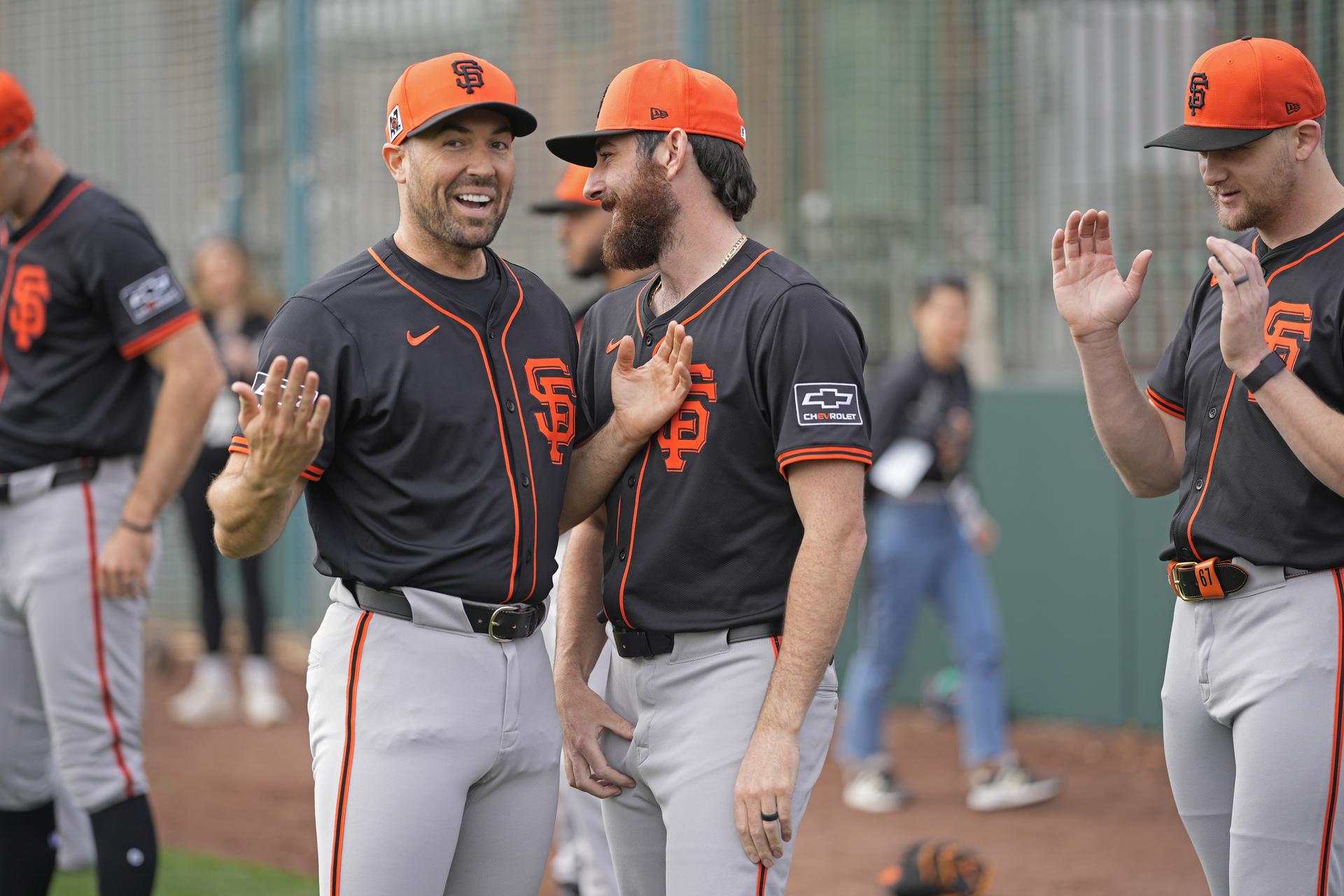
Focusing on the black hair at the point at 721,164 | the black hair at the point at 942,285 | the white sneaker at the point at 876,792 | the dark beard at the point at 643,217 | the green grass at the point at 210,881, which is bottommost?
the white sneaker at the point at 876,792

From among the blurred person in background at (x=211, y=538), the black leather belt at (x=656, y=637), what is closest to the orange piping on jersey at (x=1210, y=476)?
the black leather belt at (x=656, y=637)

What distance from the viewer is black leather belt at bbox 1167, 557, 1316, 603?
3.04 meters

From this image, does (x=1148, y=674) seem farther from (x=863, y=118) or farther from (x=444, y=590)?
(x=444, y=590)

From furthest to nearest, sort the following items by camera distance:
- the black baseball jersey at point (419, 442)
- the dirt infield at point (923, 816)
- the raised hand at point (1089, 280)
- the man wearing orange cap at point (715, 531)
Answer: the dirt infield at point (923, 816) < the raised hand at point (1089, 280) < the black baseball jersey at point (419, 442) < the man wearing orange cap at point (715, 531)

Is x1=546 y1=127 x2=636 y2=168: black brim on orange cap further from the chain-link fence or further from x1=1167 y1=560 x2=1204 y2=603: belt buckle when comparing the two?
the chain-link fence

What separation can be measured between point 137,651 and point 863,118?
561 cm

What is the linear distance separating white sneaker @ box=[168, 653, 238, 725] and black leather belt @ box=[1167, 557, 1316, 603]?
6140 millimetres

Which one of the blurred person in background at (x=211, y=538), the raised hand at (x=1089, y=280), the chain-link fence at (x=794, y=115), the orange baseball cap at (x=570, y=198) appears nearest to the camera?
the raised hand at (x=1089, y=280)

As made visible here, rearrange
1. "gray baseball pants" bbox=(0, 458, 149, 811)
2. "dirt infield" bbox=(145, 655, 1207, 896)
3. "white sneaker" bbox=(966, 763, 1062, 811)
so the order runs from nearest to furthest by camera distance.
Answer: "gray baseball pants" bbox=(0, 458, 149, 811) → "dirt infield" bbox=(145, 655, 1207, 896) → "white sneaker" bbox=(966, 763, 1062, 811)

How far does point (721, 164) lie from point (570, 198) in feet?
6.05

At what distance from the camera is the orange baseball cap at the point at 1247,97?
3020mm

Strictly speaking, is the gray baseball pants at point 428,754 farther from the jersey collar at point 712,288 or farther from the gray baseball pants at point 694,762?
the jersey collar at point 712,288

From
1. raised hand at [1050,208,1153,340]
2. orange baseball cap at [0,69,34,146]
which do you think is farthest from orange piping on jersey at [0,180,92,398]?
raised hand at [1050,208,1153,340]

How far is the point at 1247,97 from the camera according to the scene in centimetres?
302
